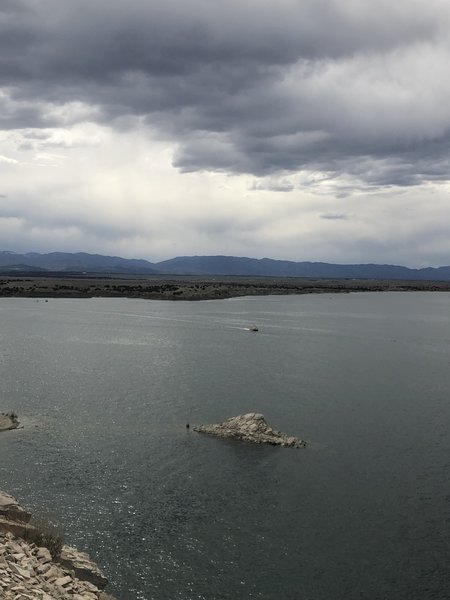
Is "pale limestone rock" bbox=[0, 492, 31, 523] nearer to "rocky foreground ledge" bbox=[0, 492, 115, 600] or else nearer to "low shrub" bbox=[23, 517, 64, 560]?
Answer: "rocky foreground ledge" bbox=[0, 492, 115, 600]

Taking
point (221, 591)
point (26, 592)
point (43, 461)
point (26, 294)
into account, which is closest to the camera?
point (26, 592)

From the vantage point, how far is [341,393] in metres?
54.4

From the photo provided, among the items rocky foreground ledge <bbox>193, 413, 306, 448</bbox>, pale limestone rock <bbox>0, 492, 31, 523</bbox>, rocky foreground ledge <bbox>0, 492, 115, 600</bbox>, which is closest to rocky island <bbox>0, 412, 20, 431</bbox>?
rocky foreground ledge <bbox>193, 413, 306, 448</bbox>

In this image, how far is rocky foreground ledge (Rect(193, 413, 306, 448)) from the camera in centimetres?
3891

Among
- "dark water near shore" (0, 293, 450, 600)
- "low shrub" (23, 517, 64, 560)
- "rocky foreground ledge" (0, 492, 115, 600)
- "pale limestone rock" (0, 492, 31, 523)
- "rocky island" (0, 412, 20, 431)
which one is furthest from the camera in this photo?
"rocky island" (0, 412, 20, 431)

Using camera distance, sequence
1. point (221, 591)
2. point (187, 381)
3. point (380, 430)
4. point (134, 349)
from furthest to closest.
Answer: point (134, 349), point (187, 381), point (380, 430), point (221, 591)

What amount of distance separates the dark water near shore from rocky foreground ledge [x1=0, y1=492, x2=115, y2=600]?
1338 millimetres

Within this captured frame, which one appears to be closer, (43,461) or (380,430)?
(43,461)

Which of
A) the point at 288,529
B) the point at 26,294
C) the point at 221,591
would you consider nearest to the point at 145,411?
the point at 288,529

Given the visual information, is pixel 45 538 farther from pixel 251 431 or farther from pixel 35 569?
pixel 251 431

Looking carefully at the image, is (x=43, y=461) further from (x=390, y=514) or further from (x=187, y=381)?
(x=187, y=381)

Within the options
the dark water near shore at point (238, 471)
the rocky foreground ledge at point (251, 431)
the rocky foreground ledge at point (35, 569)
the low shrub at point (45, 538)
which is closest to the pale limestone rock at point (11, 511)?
the rocky foreground ledge at point (35, 569)

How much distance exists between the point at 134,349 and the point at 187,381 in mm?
22119

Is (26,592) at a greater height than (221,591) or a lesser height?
greater
